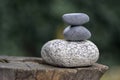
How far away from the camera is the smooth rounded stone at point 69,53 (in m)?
3.22

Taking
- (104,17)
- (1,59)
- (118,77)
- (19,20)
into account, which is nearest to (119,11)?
(104,17)

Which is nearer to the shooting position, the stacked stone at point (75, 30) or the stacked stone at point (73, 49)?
the stacked stone at point (73, 49)

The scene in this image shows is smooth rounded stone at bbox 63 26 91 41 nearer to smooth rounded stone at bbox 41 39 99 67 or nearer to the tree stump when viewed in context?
smooth rounded stone at bbox 41 39 99 67

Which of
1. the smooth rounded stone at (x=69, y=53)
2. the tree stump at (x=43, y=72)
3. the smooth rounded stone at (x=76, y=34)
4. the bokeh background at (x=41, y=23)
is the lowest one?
the bokeh background at (x=41, y=23)

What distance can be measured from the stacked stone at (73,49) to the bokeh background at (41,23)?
3.09 meters

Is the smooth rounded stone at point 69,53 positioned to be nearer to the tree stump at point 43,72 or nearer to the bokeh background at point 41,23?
the tree stump at point 43,72

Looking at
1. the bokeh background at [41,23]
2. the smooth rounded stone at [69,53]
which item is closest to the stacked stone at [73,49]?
the smooth rounded stone at [69,53]

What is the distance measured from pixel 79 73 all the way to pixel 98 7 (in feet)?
11.9

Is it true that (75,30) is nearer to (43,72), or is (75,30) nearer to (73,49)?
(73,49)

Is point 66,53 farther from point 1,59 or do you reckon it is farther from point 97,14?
point 97,14

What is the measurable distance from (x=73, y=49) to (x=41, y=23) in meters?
3.60

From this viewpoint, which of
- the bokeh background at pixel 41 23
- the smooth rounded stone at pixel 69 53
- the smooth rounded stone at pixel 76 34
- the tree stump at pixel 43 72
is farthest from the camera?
the bokeh background at pixel 41 23

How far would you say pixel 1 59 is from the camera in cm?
348

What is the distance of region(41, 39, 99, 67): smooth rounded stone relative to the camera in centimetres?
322
